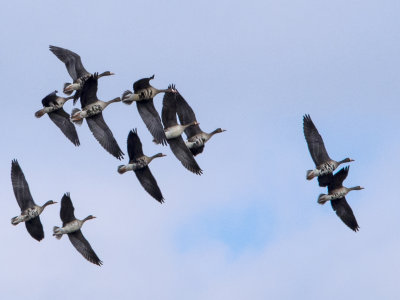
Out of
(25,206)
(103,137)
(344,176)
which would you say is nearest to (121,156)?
(103,137)

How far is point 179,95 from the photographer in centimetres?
5841

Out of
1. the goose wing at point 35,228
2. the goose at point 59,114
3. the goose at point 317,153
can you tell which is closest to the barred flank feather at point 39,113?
the goose at point 59,114

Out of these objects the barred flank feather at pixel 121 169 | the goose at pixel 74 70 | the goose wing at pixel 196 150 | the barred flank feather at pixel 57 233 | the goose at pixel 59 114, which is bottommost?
the barred flank feather at pixel 57 233

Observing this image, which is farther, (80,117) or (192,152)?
(192,152)

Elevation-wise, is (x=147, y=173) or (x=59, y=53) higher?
(x=59, y=53)

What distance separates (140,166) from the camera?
58094mm

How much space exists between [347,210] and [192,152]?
6898 millimetres

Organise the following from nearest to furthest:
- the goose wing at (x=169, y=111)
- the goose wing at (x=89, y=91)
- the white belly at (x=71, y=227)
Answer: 1. the goose wing at (x=89, y=91)
2. the goose wing at (x=169, y=111)
3. the white belly at (x=71, y=227)

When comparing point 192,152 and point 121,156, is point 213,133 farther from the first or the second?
point 121,156

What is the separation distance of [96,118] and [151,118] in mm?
2214

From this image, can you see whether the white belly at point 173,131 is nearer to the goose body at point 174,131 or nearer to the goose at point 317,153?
the goose body at point 174,131

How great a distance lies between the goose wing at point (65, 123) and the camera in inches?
2324

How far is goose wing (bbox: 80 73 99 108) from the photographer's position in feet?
176

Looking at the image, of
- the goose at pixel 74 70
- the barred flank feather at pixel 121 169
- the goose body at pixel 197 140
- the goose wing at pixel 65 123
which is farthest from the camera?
the goose wing at pixel 65 123
